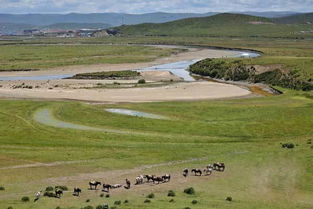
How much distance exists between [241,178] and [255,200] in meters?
6.78

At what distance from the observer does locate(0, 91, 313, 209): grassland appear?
128 ft

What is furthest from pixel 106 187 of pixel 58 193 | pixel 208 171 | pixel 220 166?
pixel 220 166

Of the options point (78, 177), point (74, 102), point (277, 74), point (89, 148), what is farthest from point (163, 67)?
point (78, 177)

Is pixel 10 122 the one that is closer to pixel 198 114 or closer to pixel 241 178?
pixel 198 114

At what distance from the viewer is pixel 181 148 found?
57281mm

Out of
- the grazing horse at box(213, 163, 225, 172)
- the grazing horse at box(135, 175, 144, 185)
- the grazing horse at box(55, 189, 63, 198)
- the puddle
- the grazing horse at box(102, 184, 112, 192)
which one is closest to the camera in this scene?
the grazing horse at box(55, 189, 63, 198)

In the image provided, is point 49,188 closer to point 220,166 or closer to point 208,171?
point 208,171

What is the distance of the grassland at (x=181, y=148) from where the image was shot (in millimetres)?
39125

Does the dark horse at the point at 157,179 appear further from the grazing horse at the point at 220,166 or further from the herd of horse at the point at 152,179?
the grazing horse at the point at 220,166

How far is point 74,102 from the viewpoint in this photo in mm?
87438

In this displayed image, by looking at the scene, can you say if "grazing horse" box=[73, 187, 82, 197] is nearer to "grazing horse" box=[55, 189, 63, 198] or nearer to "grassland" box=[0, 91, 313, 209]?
"grassland" box=[0, 91, 313, 209]

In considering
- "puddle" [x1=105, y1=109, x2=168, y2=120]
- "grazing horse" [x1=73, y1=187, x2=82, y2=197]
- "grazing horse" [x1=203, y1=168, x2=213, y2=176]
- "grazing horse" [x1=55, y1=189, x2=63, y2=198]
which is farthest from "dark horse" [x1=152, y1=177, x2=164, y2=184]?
"puddle" [x1=105, y1=109, x2=168, y2=120]

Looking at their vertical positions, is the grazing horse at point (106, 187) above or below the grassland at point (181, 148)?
above

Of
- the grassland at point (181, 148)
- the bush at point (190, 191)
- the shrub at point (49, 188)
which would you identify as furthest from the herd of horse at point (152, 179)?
the bush at point (190, 191)
